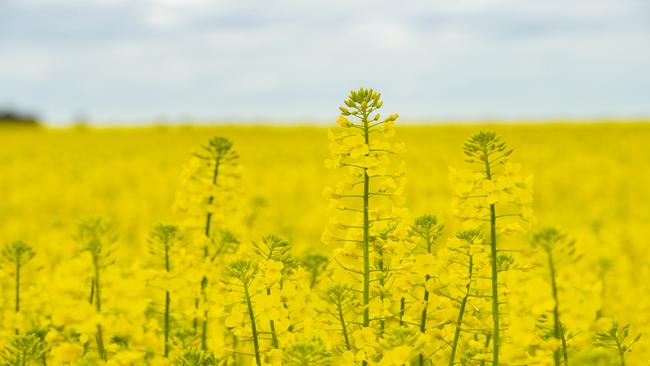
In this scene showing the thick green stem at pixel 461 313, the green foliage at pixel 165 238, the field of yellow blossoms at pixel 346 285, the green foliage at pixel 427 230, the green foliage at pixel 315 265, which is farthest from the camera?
the green foliage at pixel 315 265

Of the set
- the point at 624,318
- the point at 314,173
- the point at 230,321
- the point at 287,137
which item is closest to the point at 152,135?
the point at 287,137

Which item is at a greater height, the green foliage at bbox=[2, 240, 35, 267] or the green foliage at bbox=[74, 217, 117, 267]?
the green foliage at bbox=[74, 217, 117, 267]

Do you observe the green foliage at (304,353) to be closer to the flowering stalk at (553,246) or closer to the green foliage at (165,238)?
the flowering stalk at (553,246)

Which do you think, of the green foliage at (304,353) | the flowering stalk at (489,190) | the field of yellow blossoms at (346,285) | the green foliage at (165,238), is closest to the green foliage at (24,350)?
the field of yellow blossoms at (346,285)

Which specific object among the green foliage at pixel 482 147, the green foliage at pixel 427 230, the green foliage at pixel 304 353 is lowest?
the green foliage at pixel 304 353

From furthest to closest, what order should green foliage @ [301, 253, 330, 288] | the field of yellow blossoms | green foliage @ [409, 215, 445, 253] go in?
1. green foliage @ [301, 253, 330, 288]
2. green foliage @ [409, 215, 445, 253]
3. the field of yellow blossoms

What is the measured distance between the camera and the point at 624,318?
16.9 feet

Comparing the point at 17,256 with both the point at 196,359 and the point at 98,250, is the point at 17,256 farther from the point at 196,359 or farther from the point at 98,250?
the point at 196,359

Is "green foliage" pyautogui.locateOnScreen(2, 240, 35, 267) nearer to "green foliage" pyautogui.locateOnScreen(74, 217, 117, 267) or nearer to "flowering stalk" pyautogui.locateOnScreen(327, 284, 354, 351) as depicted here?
"green foliage" pyautogui.locateOnScreen(74, 217, 117, 267)

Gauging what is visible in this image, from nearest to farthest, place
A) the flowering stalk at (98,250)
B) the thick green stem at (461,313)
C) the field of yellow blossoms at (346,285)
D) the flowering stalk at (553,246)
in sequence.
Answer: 1. the flowering stalk at (553,246)
2. the field of yellow blossoms at (346,285)
3. the flowering stalk at (98,250)
4. the thick green stem at (461,313)

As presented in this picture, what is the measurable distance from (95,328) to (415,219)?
3.81 ft

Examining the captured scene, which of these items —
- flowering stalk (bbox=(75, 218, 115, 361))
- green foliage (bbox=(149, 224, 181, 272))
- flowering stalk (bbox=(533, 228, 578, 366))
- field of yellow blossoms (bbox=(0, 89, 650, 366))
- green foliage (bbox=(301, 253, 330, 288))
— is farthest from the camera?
green foliage (bbox=(301, 253, 330, 288))

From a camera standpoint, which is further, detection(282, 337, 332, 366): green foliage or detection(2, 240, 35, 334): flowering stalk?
detection(2, 240, 35, 334): flowering stalk

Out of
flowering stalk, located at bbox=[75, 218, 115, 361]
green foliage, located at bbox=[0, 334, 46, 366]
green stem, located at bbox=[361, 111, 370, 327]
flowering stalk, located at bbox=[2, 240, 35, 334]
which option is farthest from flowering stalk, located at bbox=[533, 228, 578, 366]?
flowering stalk, located at bbox=[2, 240, 35, 334]
